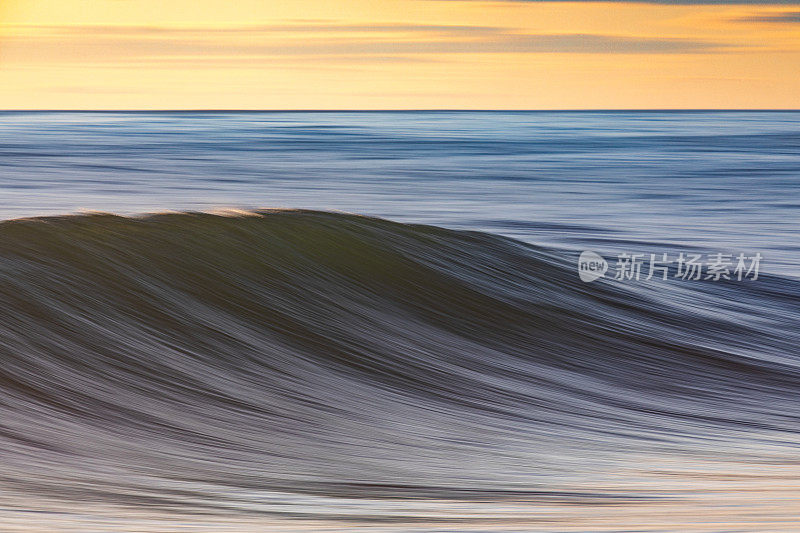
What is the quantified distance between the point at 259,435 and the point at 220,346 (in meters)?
1.49

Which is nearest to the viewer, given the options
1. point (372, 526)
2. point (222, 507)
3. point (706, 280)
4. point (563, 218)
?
point (372, 526)

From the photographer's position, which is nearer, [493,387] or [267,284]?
[493,387]

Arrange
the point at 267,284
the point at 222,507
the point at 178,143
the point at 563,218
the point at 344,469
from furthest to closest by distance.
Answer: the point at 178,143 → the point at 563,218 → the point at 267,284 → the point at 344,469 → the point at 222,507

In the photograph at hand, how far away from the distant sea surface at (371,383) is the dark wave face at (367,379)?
0.02 m

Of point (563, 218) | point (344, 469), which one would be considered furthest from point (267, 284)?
point (563, 218)

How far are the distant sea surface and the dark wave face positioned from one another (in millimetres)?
18

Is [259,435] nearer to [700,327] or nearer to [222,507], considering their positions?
[222,507]

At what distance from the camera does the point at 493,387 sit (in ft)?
18.9

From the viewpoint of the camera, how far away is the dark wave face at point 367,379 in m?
3.57

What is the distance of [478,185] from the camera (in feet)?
79.0

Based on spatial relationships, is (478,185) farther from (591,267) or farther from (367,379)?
Result: (367,379)
